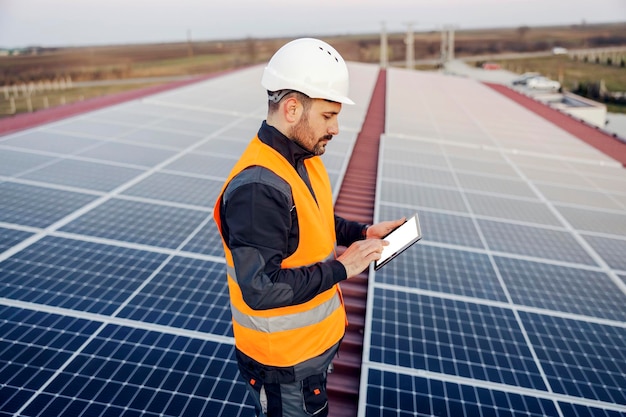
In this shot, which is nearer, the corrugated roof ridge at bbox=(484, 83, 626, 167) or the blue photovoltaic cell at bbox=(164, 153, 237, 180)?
the blue photovoltaic cell at bbox=(164, 153, 237, 180)

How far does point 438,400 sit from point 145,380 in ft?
7.25

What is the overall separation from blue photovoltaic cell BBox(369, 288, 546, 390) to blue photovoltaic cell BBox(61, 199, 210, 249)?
256 cm

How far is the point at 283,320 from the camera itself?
270 centimetres

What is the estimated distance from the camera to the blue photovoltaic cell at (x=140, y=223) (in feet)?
17.6

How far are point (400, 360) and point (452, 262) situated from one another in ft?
6.41

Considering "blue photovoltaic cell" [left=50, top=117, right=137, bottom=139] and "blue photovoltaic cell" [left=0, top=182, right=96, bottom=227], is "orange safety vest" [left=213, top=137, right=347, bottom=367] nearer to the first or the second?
"blue photovoltaic cell" [left=0, top=182, right=96, bottom=227]

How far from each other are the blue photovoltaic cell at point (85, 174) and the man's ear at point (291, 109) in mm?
4891

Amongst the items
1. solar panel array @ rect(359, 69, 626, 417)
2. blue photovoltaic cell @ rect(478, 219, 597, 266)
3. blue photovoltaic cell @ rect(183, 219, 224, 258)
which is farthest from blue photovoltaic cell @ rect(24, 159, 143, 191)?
blue photovoltaic cell @ rect(478, 219, 597, 266)

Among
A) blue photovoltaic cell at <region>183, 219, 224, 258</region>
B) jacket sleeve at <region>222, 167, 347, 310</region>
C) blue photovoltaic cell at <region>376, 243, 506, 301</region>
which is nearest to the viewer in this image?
jacket sleeve at <region>222, 167, 347, 310</region>

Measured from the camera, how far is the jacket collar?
2.64 meters

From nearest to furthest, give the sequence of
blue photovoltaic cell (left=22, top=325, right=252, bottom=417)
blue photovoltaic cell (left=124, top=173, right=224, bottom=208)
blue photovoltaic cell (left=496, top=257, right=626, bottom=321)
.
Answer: blue photovoltaic cell (left=22, top=325, right=252, bottom=417) → blue photovoltaic cell (left=496, top=257, right=626, bottom=321) → blue photovoltaic cell (left=124, top=173, right=224, bottom=208)

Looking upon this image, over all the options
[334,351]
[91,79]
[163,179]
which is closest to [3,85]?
[91,79]

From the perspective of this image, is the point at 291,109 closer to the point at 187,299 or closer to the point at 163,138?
the point at 187,299

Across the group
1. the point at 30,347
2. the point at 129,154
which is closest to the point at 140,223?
the point at 30,347
